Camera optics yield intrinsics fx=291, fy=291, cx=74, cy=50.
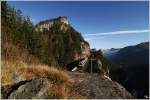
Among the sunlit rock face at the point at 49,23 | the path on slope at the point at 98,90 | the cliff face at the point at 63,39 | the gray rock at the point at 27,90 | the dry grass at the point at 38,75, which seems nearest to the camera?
the gray rock at the point at 27,90

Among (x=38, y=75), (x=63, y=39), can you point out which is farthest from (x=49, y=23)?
(x=38, y=75)

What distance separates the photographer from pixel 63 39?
14350cm

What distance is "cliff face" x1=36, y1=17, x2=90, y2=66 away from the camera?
420 ft

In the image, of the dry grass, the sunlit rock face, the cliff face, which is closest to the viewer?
the dry grass

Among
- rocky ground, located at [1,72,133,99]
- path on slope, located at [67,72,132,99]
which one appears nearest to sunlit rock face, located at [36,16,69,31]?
path on slope, located at [67,72,132,99]

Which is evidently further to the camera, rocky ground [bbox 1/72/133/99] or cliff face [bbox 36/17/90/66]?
cliff face [bbox 36/17/90/66]

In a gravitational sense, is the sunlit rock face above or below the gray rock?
above

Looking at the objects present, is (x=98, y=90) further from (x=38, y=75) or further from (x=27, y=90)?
(x=27, y=90)

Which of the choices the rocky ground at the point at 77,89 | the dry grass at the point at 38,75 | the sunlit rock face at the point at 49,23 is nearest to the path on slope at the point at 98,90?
the rocky ground at the point at 77,89

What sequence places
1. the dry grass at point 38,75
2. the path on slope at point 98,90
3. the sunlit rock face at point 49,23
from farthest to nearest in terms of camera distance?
1. the sunlit rock face at point 49,23
2. the path on slope at point 98,90
3. the dry grass at point 38,75

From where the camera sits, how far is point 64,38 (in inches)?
5694

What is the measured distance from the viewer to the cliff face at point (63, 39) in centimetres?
12804

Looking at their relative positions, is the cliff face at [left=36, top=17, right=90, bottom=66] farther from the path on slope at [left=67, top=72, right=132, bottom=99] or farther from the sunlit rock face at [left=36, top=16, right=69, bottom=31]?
the path on slope at [left=67, top=72, right=132, bottom=99]

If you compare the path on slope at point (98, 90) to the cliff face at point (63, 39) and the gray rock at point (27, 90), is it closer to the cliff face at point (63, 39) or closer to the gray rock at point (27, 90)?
the gray rock at point (27, 90)
